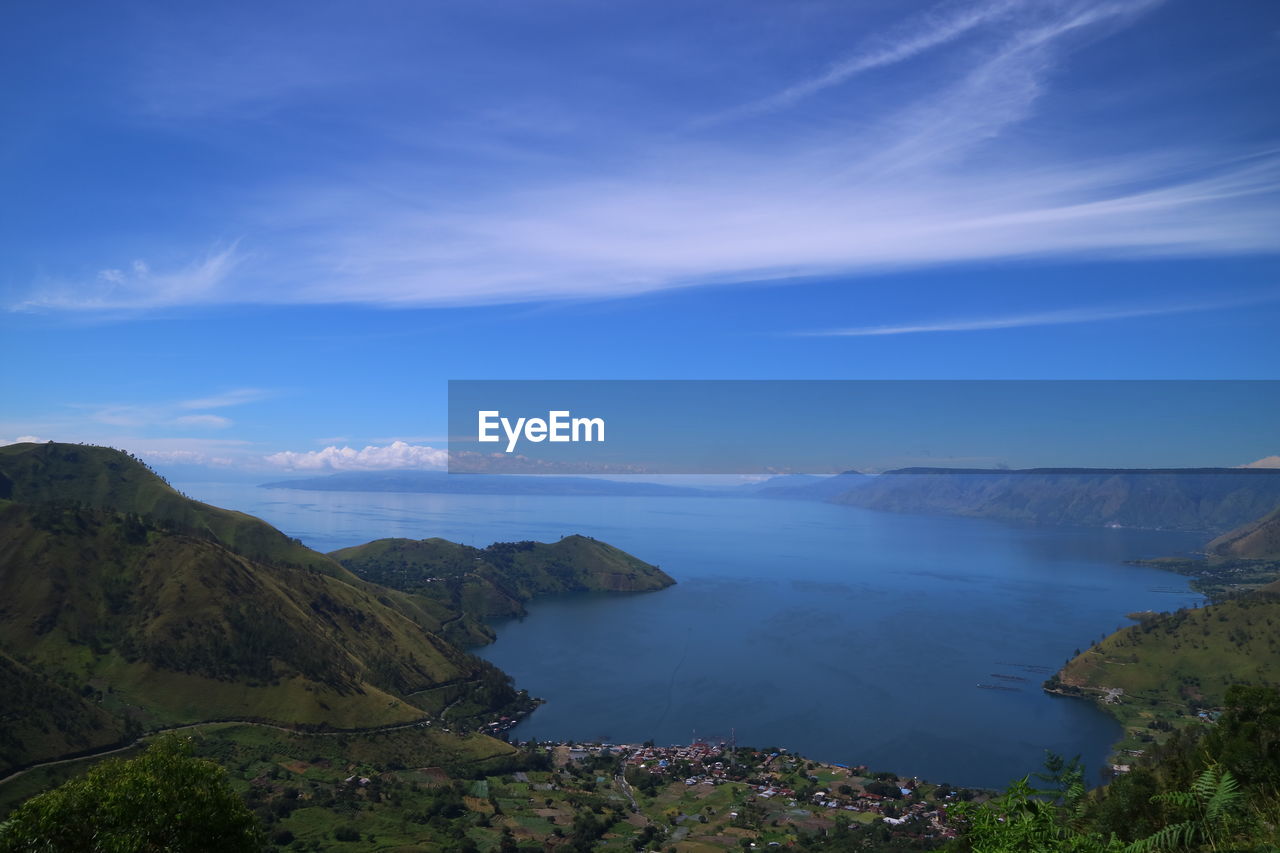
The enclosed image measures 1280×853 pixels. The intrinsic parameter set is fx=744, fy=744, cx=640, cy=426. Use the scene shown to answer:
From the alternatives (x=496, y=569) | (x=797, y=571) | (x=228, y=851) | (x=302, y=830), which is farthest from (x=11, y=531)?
(x=797, y=571)

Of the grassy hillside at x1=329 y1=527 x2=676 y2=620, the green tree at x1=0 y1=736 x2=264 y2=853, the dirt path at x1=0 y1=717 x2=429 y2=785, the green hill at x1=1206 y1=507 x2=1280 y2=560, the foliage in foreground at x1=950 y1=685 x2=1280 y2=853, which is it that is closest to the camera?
the foliage in foreground at x1=950 y1=685 x2=1280 y2=853

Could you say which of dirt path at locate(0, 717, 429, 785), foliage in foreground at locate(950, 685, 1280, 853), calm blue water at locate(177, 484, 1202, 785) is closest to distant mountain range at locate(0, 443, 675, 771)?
dirt path at locate(0, 717, 429, 785)

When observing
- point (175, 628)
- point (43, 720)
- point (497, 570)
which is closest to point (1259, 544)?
point (497, 570)

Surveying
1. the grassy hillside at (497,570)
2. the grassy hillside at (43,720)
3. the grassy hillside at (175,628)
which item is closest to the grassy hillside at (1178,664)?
the grassy hillside at (175,628)

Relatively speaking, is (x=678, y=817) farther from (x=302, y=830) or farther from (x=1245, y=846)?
(x=1245, y=846)

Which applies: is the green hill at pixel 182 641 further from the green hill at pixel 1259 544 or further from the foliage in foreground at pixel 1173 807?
the green hill at pixel 1259 544

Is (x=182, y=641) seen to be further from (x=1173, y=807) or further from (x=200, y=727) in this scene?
(x=1173, y=807)

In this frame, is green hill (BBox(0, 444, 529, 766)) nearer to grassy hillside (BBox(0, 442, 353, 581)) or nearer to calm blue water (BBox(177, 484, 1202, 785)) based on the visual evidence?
calm blue water (BBox(177, 484, 1202, 785))
